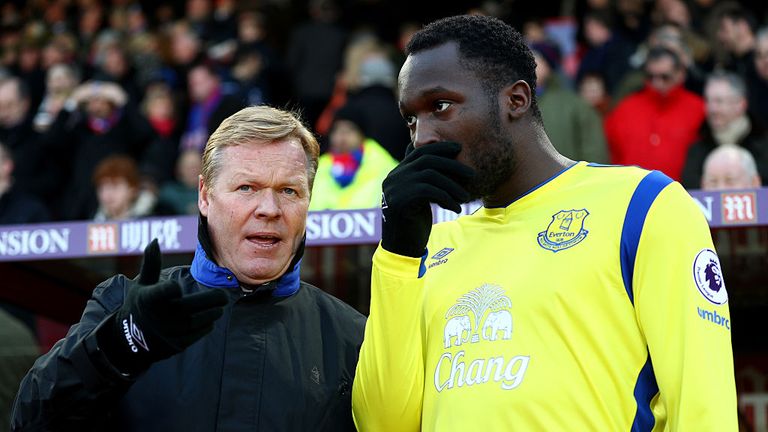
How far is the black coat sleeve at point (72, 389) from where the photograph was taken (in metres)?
2.87

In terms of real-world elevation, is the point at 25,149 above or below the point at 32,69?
below

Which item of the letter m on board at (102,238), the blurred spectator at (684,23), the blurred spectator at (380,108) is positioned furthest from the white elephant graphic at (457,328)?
the blurred spectator at (684,23)

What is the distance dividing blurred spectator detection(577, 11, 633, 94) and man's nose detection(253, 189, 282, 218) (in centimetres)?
633

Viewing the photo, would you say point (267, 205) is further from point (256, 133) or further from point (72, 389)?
point (72, 389)

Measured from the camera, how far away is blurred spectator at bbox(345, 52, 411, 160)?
860 cm

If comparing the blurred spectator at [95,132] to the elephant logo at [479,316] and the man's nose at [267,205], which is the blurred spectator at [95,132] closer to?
the man's nose at [267,205]

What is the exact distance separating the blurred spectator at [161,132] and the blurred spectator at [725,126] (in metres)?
3.93

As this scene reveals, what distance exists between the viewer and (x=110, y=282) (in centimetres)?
330

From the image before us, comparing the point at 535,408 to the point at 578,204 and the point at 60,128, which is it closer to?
the point at 578,204

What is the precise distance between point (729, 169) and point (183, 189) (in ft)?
13.0

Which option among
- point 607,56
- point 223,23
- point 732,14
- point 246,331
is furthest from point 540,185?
point 223,23

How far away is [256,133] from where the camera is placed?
10.8 feet

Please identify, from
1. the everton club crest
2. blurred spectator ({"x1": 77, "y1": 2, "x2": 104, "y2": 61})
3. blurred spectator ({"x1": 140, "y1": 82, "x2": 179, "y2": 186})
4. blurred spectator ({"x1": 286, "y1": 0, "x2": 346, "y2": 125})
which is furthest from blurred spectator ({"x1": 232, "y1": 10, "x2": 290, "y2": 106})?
the everton club crest

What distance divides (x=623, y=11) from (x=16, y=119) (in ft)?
17.0
